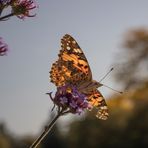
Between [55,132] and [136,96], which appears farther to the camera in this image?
[55,132]

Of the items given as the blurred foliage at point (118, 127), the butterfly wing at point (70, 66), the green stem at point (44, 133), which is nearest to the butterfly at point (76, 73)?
the butterfly wing at point (70, 66)

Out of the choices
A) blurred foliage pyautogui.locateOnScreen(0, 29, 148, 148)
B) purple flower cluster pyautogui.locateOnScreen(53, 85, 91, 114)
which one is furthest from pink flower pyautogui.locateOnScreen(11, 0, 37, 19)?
blurred foliage pyautogui.locateOnScreen(0, 29, 148, 148)

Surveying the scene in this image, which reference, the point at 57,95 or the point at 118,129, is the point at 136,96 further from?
the point at 57,95

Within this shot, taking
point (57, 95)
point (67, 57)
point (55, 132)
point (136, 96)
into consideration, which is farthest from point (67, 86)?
point (55, 132)

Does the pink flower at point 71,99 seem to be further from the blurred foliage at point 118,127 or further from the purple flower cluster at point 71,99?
the blurred foliage at point 118,127

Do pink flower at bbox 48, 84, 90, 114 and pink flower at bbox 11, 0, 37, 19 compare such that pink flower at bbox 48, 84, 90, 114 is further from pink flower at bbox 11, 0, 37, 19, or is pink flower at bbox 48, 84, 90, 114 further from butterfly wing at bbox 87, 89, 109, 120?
pink flower at bbox 11, 0, 37, 19

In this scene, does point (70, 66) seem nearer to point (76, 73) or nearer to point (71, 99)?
point (76, 73)

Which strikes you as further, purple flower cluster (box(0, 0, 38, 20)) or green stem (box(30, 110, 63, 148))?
purple flower cluster (box(0, 0, 38, 20))
